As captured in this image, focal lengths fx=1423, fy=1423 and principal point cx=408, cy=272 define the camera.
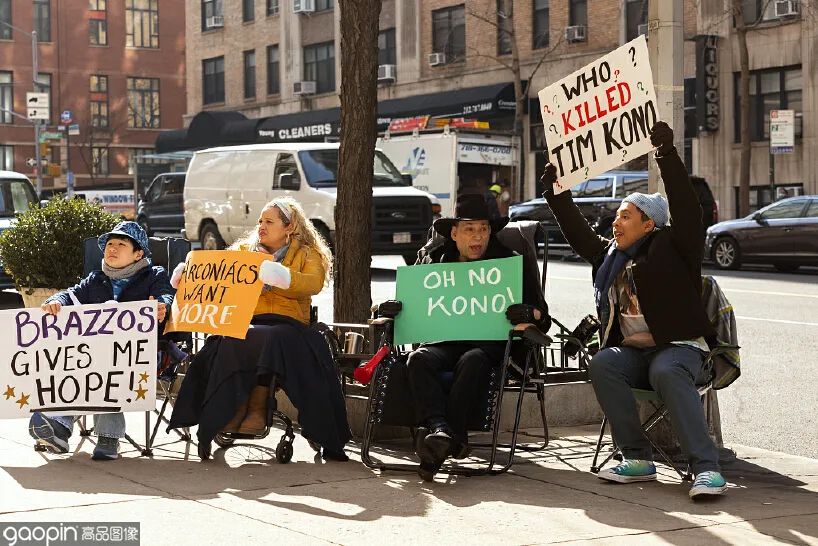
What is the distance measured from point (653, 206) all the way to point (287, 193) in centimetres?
1713

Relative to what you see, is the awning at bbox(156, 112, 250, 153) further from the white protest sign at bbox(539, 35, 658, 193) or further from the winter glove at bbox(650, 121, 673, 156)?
the winter glove at bbox(650, 121, 673, 156)

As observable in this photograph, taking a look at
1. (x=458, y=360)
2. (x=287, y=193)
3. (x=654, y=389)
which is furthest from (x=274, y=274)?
(x=287, y=193)

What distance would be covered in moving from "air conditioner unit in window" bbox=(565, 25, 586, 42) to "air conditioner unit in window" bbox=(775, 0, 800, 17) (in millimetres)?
6315

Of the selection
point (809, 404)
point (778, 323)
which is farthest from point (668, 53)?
point (778, 323)

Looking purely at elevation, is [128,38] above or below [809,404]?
above

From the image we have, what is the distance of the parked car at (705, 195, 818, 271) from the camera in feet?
80.8

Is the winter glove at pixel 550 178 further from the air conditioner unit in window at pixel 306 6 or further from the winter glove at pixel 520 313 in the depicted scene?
the air conditioner unit in window at pixel 306 6

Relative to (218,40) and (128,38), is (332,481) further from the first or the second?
(128,38)

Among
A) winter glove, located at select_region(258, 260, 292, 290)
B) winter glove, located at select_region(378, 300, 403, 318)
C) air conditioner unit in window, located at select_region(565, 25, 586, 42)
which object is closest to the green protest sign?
winter glove, located at select_region(378, 300, 403, 318)

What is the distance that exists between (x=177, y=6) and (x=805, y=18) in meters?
50.8

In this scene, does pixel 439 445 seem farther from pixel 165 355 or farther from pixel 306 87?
pixel 306 87

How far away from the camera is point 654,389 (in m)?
7.09

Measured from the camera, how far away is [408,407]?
754cm

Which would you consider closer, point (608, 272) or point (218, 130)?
point (608, 272)
